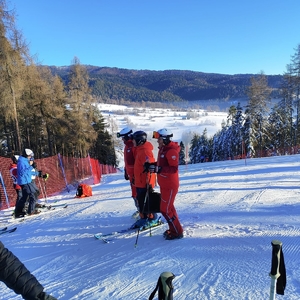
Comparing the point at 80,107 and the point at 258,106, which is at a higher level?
the point at 80,107

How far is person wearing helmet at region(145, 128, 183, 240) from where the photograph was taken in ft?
14.8

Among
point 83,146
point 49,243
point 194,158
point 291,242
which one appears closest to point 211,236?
point 291,242

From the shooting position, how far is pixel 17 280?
74.4 inches

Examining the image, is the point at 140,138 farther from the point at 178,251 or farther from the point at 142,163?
the point at 178,251

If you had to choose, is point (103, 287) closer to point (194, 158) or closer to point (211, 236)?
point (211, 236)

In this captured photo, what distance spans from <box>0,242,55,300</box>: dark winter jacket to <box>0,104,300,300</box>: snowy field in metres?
1.44

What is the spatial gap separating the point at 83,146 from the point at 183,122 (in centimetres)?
11671

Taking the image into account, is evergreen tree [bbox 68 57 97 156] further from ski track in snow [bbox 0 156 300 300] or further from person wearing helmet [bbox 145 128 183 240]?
person wearing helmet [bbox 145 128 183 240]

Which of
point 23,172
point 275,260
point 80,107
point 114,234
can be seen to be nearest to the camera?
point 275,260

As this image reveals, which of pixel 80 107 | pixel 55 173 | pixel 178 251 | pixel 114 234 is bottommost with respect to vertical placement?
pixel 55 173

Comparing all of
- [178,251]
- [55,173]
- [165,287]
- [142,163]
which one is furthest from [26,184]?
[165,287]

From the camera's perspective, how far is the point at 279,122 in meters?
40.8

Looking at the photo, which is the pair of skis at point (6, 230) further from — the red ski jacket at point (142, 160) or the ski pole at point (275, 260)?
the ski pole at point (275, 260)

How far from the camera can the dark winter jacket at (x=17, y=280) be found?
74.1 inches
